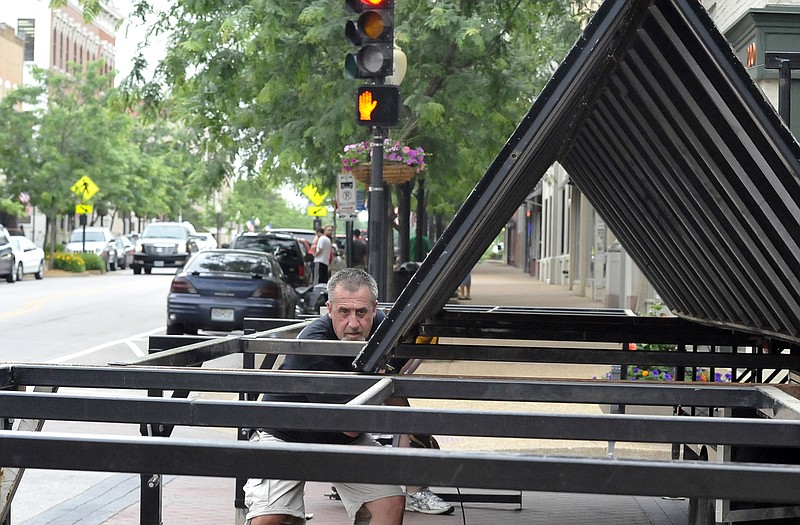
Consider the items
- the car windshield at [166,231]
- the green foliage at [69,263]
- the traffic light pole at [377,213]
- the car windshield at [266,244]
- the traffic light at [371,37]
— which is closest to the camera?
the traffic light at [371,37]

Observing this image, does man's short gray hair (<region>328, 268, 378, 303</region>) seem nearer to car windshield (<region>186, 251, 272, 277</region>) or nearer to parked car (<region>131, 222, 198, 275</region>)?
car windshield (<region>186, 251, 272, 277</region>)

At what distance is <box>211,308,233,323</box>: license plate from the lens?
65.3 ft

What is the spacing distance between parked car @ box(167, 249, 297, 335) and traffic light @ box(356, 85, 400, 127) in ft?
27.7

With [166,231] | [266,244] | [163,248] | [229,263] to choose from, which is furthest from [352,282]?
[166,231]

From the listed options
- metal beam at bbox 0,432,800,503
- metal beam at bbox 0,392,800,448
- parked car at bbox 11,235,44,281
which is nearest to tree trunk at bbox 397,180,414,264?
parked car at bbox 11,235,44,281

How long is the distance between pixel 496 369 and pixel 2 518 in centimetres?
1249

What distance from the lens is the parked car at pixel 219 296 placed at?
1994 cm

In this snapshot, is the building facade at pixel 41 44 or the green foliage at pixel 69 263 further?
the building facade at pixel 41 44

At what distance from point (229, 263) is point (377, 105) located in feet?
31.5

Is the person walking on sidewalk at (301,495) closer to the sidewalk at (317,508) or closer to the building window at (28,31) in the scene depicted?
the sidewalk at (317,508)

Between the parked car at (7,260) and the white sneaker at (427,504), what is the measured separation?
3416cm

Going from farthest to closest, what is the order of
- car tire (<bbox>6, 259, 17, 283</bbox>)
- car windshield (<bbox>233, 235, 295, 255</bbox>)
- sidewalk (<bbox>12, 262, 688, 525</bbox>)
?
car tire (<bbox>6, 259, 17, 283</bbox>) < car windshield (<bbox>233, 235, 295, 255</bbox>) < sidewalk (<bbox>12, 262, 688, 525</bbox>)

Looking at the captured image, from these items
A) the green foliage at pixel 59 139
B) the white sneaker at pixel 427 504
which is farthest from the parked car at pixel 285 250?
the green foliage at pixel 59 139

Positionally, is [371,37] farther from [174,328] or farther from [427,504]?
[174,328]
